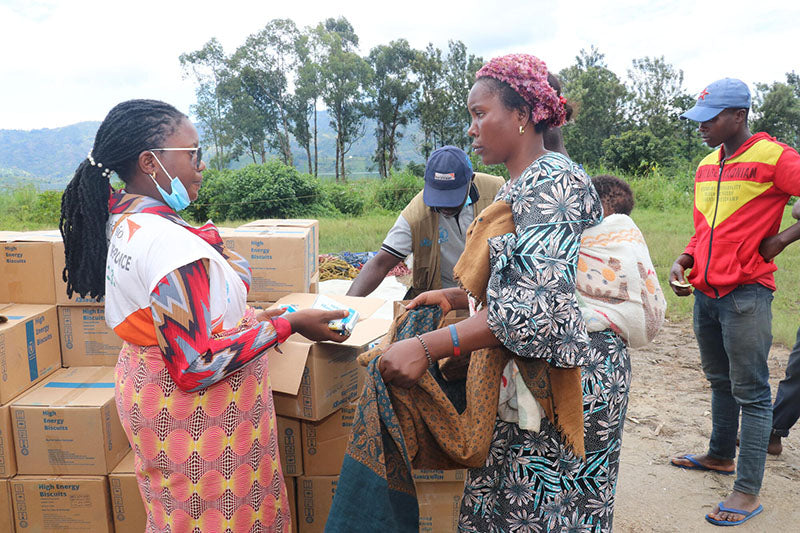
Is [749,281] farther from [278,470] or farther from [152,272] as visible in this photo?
[152,272]

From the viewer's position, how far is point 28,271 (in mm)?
2564

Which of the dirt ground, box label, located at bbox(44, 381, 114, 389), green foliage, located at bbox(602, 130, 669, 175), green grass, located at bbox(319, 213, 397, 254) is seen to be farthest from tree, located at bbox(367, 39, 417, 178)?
box label, located at bbox(44, 381, 114, 389)

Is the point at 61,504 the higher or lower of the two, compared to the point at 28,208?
lower

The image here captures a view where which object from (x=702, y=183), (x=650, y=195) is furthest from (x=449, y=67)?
(x=702, y=183)

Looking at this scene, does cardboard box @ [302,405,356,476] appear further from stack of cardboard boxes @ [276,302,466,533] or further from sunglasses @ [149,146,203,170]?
sunglasses @ [149,146,203,170]

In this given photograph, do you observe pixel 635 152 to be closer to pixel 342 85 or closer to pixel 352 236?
pixel 352 236

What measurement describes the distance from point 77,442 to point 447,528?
1531 mm

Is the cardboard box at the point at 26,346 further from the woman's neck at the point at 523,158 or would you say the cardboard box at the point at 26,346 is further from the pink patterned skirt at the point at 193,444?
the woman's neck at the point at 523,158

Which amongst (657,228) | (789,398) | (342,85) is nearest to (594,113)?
(342,85)

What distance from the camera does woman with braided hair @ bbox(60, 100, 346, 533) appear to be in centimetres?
145

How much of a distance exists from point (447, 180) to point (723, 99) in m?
1.39

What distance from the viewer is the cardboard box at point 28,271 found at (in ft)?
8.33

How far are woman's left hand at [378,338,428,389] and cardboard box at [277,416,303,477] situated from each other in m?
1.10

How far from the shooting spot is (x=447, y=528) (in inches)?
95.2
